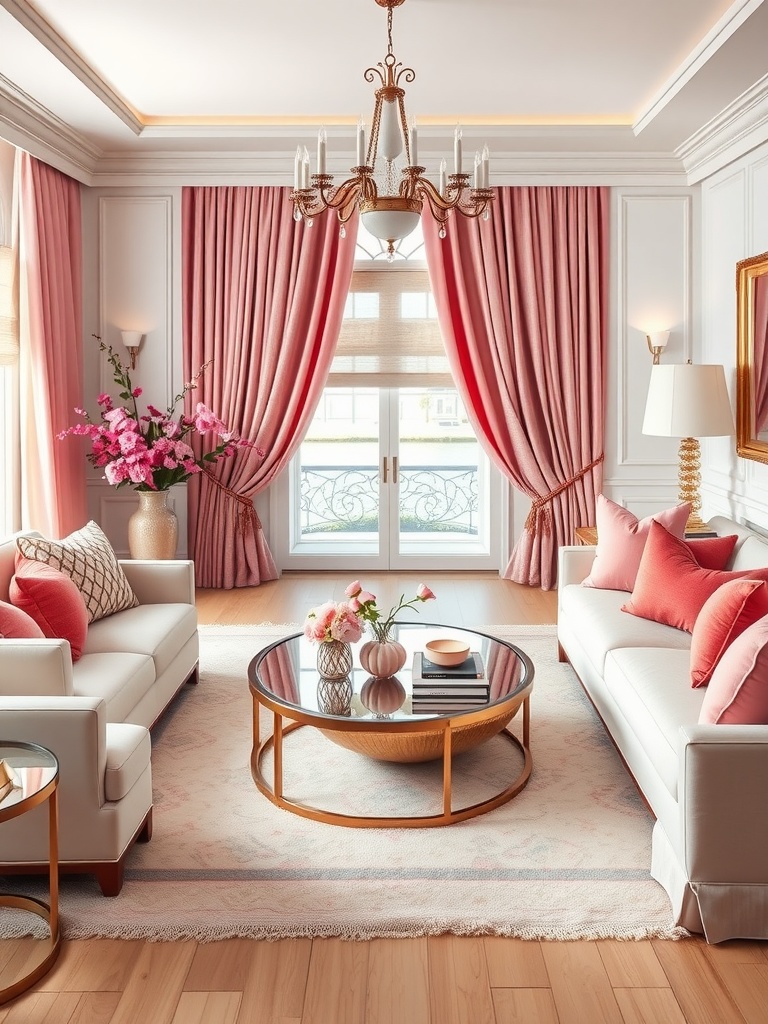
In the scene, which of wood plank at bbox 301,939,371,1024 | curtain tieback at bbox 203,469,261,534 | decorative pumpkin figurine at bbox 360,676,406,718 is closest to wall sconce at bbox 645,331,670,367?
curtain tieback at bbox 203,469,261,534

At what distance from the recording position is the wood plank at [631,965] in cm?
215

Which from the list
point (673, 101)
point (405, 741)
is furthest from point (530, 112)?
point (405, 741)

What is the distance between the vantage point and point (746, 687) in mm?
2387

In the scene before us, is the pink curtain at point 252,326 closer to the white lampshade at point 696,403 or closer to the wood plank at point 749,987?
the white lampshade at point 696,403

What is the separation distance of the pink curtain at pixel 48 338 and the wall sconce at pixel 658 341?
3.59 metres

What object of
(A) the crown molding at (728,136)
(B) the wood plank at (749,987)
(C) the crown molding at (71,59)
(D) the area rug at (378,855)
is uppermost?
(C) the crown molding at (71,59)

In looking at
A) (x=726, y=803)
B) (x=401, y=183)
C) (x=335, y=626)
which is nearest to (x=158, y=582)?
(x=335, y=626)

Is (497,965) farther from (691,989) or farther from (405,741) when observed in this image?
(405,741)

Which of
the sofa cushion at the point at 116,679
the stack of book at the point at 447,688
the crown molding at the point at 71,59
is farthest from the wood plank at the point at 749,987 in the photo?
the crown molding at the point at 71,59

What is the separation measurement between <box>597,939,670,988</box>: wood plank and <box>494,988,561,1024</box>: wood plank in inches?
6.8

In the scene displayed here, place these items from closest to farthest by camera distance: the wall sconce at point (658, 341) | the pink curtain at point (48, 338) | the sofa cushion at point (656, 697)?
the sofa cushion at point (656, 697) → the pink curtain at point (48, 338) → the wall sconce at point (658, 341)

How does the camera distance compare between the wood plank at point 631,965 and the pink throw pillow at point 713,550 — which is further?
the pink throw pillow at point 713,550

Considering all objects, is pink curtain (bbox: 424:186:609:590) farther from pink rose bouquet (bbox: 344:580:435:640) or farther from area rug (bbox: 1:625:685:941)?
pink rose bouquet (bbox: 344:580:435:640)

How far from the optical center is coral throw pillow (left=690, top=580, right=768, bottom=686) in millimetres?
2775
